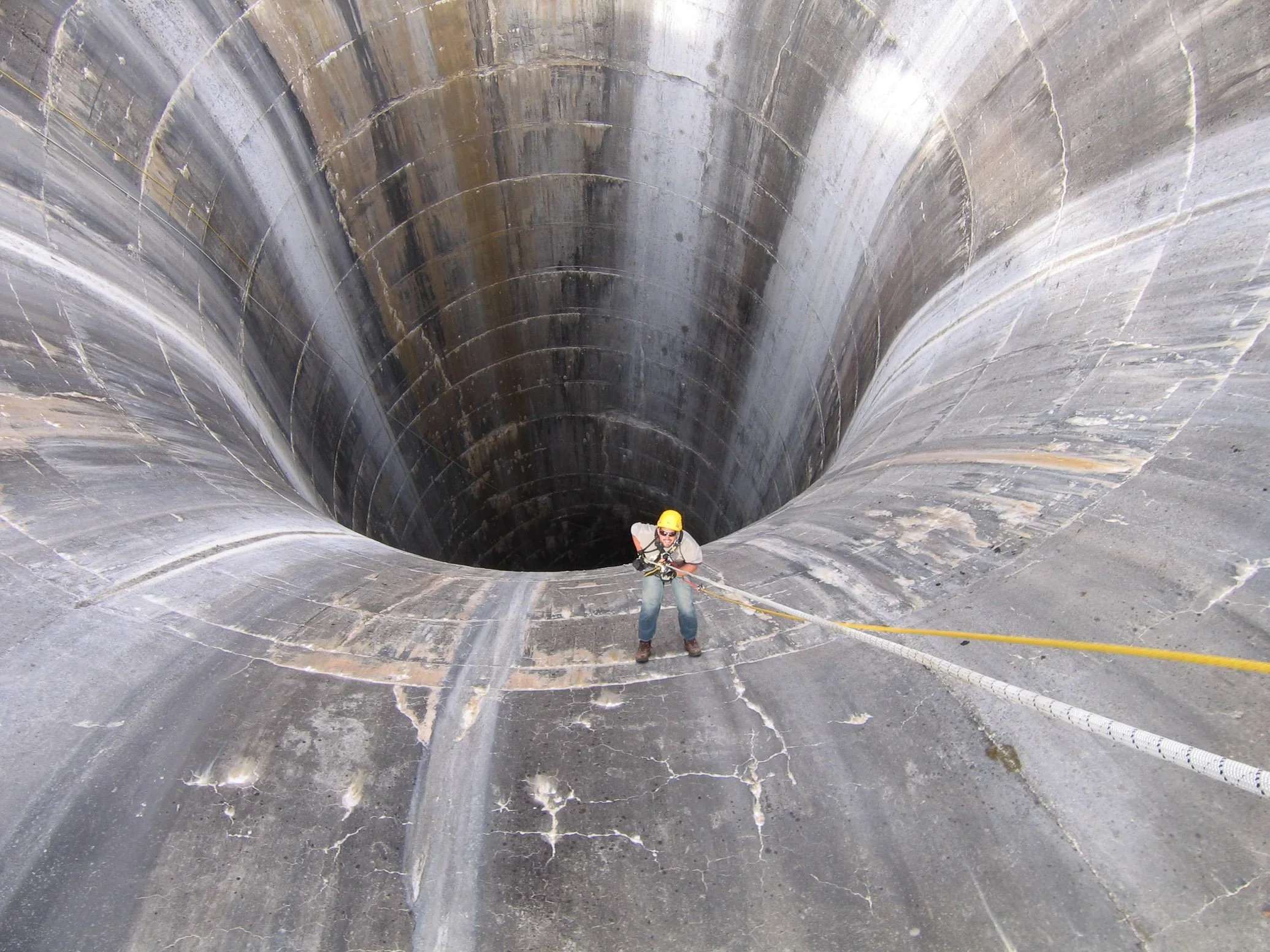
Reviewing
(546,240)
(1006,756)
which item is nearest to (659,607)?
(1006,756)

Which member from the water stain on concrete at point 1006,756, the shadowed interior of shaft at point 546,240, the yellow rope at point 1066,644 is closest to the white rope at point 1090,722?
the yellow rope at point 1066,644

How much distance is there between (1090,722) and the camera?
2703mm

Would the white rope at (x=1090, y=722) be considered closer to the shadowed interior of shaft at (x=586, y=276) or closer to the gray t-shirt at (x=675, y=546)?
the gray t-shirt at (x=675, y=546)

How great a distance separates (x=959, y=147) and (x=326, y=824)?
654 centimetres

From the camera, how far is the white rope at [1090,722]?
2.23 m

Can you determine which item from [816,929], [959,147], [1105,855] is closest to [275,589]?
[816,929]

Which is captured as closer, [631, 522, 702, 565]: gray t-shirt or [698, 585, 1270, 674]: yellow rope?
[698, 585, 1270, 674]: yellow rope

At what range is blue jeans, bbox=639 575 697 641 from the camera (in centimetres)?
359

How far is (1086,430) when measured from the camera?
165 inches

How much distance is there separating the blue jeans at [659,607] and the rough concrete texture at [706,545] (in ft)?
0.58

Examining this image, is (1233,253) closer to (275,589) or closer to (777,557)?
(777,557)

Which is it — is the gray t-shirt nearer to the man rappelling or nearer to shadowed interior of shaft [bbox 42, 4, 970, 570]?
the man rappelling

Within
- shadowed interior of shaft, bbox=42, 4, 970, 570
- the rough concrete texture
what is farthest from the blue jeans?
shadowed interior of shaft, bbox=42, 4, 970, 570

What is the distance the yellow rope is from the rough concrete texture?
7cm
